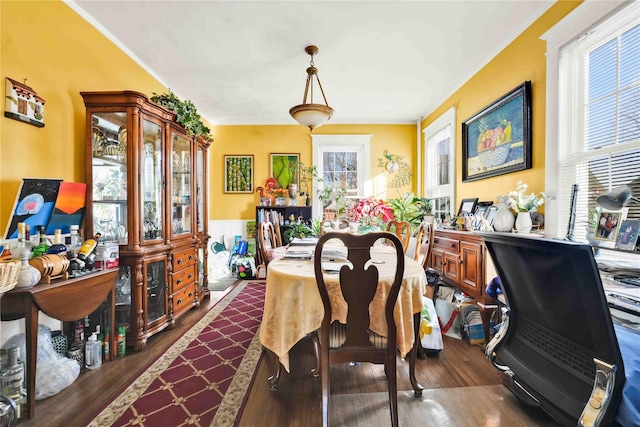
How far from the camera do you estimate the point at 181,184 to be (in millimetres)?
3014

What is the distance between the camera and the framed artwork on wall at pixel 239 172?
15.9 feet

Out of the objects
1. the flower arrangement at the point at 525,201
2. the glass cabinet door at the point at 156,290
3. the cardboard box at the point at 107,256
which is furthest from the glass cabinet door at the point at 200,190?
the flower arrangement at the point at 525,201

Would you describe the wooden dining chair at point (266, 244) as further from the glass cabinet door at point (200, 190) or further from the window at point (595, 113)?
the window at point (595, 113)

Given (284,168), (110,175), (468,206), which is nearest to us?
(110,175)

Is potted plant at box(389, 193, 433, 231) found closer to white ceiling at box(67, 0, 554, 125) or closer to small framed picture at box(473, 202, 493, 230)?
small framed picture at box(473, 202, 493, 230)

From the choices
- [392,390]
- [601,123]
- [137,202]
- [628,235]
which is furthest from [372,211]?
[137,202]

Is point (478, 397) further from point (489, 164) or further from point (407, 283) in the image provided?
point (489, 164)

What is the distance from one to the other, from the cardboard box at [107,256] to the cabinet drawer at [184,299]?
728 mm

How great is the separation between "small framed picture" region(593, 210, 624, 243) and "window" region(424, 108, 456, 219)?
2172 millimetres

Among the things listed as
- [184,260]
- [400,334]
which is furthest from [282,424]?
[184,260]

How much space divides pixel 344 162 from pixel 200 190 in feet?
8.21

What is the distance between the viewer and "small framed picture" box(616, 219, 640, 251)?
1335 mm

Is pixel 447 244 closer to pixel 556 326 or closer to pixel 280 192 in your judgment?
pixel 556 326

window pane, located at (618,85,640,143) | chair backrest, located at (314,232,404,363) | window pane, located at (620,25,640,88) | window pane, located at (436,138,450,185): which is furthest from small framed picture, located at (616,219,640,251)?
window pane, located at (436,138,450,185)
